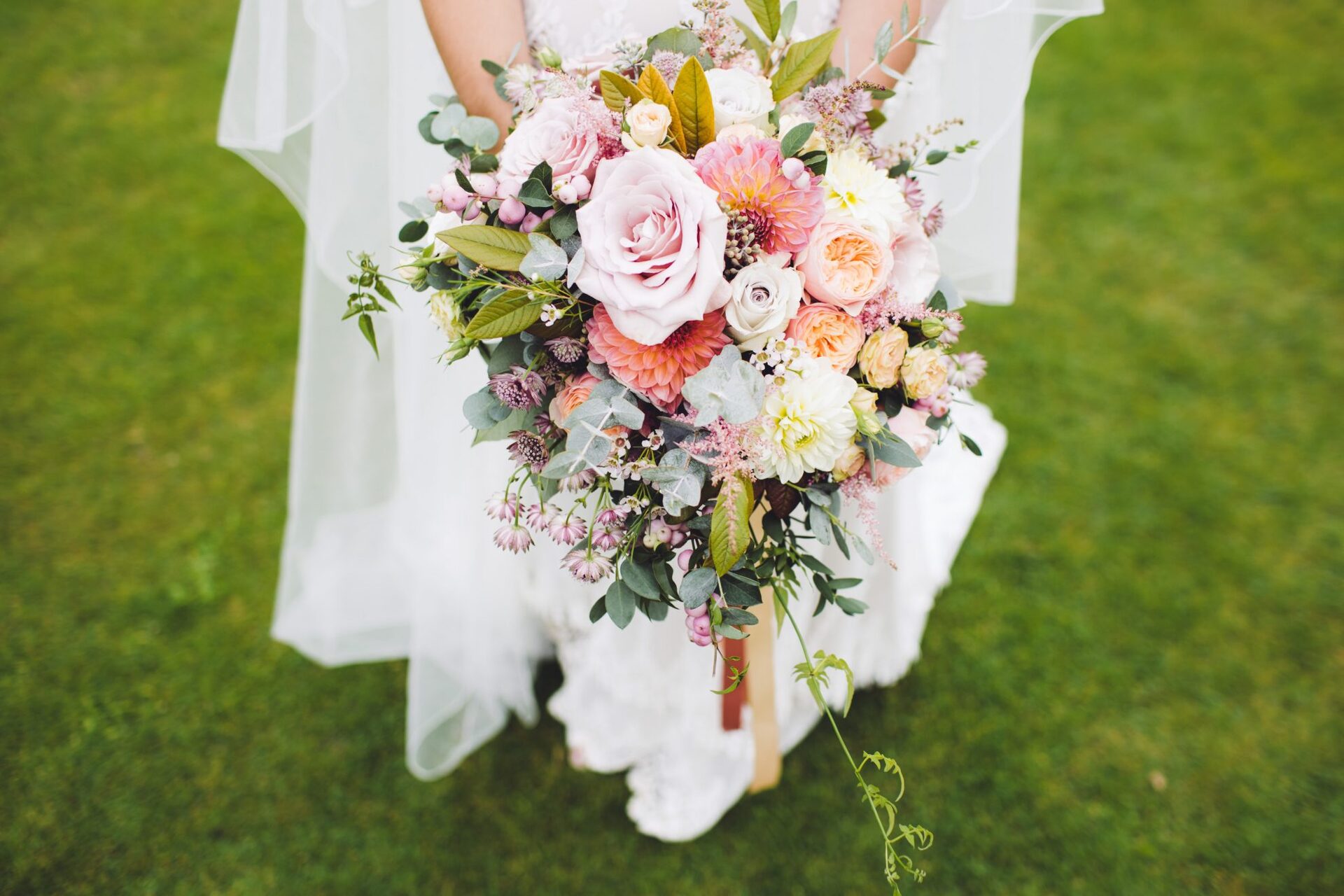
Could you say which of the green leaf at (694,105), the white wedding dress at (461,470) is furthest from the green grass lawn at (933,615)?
the green leaf at (694,105)

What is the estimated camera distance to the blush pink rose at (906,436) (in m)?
Result: 1.18

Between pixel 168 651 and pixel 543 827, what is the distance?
1208mm

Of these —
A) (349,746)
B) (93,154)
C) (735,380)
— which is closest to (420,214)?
(735,380)

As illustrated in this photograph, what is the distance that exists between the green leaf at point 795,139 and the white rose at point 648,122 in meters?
0.16

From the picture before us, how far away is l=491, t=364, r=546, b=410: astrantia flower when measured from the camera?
1.13 meters

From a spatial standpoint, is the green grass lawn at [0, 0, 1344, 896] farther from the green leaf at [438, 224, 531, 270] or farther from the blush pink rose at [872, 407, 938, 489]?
the green leaf at [438, 224, 531, 270]

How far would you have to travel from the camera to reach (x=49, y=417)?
286cm

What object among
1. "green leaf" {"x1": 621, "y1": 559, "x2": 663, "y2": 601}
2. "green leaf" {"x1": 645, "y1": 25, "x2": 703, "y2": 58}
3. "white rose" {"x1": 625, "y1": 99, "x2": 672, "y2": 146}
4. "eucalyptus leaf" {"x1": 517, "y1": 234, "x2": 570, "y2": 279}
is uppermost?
"green leaf" {"x1": 645, "y1": 25, "x2": 703, "y2": 58}

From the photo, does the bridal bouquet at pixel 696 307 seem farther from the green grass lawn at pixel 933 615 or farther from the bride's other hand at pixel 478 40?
the green grass lawn at pixel 933 615

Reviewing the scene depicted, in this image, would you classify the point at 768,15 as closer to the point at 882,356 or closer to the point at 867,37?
the point at 867,37

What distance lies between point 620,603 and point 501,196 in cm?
58

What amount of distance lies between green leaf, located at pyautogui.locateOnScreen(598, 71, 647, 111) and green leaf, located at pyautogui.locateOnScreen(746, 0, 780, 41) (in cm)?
21

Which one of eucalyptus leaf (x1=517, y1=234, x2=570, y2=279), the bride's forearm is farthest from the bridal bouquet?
the bride's forearm

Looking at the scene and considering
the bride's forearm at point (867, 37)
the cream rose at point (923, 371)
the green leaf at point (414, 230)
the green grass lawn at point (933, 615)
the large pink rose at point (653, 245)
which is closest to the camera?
the large pink rose at point (653, 245)
